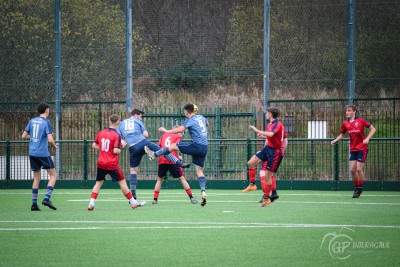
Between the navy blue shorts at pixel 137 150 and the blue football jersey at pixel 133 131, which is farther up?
the blue football jersey at pixel 133 131

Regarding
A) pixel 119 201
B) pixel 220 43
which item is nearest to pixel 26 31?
pixel 220 43

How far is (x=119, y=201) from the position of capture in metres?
17.0

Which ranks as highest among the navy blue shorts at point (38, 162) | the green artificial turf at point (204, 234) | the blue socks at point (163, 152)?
the blue socks at point (163, 152)

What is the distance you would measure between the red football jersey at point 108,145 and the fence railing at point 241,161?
8.04 m

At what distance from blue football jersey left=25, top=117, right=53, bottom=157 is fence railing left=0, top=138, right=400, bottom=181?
26.2ft

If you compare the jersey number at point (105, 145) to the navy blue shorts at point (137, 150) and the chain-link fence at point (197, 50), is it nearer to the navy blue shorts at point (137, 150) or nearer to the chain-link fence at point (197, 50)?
the navy blue shorts at point (137, 150)

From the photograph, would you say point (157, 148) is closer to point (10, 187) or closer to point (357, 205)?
point (357, 205)

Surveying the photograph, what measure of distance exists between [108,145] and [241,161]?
8.52 metres

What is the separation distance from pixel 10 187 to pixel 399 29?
41.4 ft

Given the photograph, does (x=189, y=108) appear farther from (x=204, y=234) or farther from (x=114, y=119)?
(x=204, y=234)

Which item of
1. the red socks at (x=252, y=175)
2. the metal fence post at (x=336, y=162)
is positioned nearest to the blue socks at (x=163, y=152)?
the red socks at (x=252, y=175)

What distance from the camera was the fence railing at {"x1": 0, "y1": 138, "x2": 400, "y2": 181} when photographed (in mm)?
21047

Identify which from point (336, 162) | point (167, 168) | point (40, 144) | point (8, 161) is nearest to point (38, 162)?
point (40, 144)

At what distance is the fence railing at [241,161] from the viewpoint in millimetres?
21047
